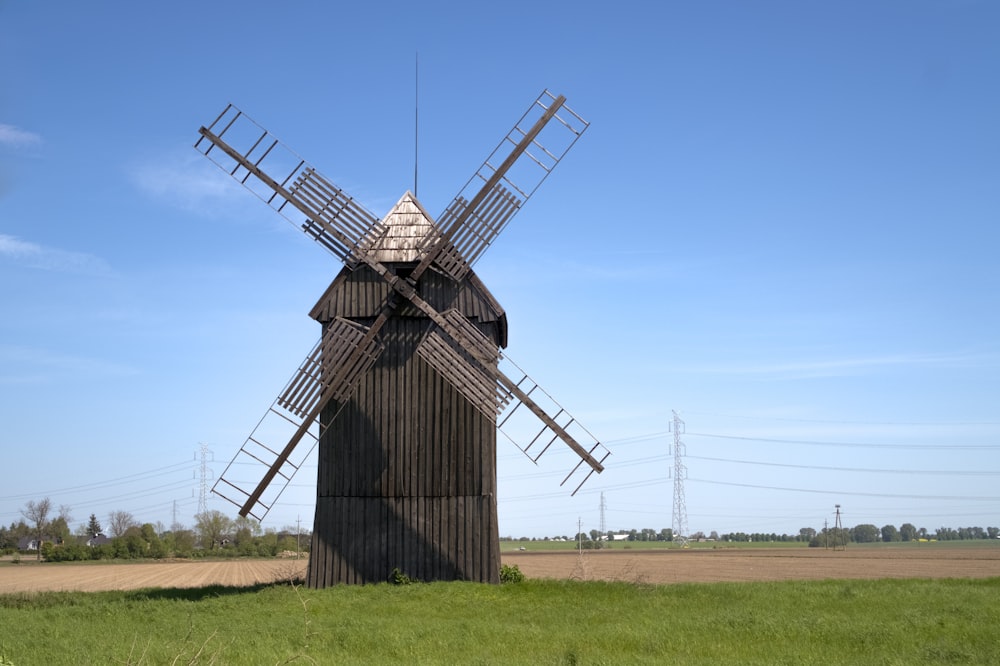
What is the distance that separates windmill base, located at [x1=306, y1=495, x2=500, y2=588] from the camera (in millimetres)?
23359

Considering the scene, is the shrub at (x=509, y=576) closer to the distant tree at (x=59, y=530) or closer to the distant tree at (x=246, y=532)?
the distant tree at (x=246, y=532)

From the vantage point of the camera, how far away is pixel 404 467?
23812 millimetres

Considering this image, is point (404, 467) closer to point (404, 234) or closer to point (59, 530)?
point (404, 234)

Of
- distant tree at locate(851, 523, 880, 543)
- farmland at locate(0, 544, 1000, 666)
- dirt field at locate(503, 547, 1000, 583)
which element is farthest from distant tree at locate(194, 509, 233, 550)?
distant tree at locate(851, 523, 880, 543)

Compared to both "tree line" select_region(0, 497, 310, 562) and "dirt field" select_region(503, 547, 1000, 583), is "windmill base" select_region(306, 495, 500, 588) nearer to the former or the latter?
"dirt field" select_region(503, 547, 1000, 583)

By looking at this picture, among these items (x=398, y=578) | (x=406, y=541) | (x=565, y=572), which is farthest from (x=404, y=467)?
(x=565, y=572)

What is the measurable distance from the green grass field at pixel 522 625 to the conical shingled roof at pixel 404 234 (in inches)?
329

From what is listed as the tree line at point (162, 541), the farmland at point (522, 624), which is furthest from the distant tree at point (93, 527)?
the farmland at point (522, 624)

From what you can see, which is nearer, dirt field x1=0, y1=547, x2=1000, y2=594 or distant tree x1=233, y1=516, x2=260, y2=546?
dirt field x1=0, y1=547, x2=1000, y2=594

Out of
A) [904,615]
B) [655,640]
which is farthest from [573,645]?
[904,615]

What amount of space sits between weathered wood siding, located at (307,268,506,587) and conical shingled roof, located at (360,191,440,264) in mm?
726

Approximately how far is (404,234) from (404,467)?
615 centimetres

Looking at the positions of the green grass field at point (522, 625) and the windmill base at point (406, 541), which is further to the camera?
the windmill base at point (406, 541)

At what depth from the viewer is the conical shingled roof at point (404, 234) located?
24.3m
